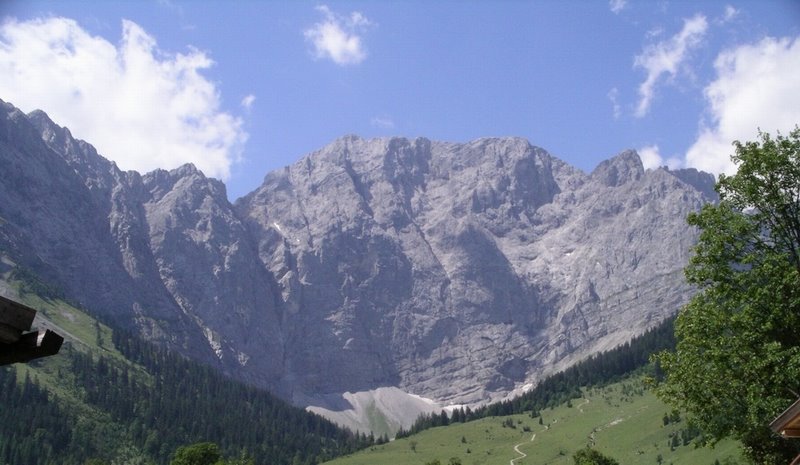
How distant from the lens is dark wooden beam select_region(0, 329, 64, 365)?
39.2 feet

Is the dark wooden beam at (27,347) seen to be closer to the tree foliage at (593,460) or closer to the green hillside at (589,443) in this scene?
the tree foliage at (593,460)

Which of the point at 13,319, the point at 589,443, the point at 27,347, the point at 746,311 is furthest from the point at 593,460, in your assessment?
the point at 13,319

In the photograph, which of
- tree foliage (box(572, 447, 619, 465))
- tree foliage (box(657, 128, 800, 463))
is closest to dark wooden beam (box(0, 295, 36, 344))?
tree foliage (box(657, 128, 800, 463))

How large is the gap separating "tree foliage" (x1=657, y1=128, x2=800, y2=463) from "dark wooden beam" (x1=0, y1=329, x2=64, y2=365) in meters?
24.0

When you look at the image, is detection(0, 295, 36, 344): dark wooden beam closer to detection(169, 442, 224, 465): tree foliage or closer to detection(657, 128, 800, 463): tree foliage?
detection(657, 128, 800, 463): tree foliage

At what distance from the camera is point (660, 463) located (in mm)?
114688

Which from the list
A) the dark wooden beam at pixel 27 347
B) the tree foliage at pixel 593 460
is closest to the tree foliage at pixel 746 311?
the dark wooden beam at pixel 27 347

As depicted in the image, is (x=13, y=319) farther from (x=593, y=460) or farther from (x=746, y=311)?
(x=593, y=460)

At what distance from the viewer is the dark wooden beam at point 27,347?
1194cm

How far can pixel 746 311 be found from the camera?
27141 mm

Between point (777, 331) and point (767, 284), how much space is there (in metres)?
1.87

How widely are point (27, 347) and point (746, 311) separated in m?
25.0

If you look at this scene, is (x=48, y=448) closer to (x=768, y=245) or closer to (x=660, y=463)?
(x=660, y=463)

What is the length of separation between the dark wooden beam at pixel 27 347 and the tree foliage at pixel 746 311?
2401 centimetres
